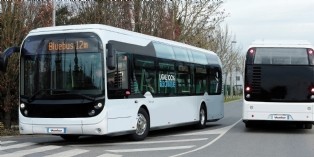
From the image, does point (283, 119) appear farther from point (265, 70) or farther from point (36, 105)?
point (36, 105)

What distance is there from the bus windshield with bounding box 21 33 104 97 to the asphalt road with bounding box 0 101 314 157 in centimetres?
153

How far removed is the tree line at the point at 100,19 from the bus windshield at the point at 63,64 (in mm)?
5147

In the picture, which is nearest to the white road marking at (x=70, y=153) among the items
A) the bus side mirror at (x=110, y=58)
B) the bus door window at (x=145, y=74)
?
the bus side mirror at (x=110, y=58)

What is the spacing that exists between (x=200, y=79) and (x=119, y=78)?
22.5 feet

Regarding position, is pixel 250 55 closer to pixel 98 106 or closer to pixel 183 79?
pixel 183 79

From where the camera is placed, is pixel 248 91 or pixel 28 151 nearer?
pixel 28 151

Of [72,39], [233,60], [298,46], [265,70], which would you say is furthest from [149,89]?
[233,60]

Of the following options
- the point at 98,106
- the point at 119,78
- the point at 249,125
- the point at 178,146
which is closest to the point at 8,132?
the point at 119,78

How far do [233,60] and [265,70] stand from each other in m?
51.7

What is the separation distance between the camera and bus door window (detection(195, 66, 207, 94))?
2002 cm

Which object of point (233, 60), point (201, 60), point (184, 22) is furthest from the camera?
point (233, 60)

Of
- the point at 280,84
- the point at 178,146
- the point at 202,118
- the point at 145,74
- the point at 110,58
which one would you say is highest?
the point at 110,58

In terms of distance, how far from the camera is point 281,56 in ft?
58.3

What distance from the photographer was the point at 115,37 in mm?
14266
